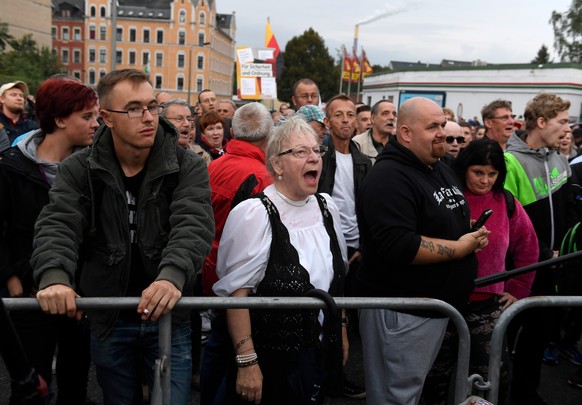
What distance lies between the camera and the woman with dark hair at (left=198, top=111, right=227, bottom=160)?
6.38 meters

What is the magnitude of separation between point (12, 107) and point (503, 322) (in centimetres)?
635

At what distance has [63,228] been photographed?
7.96 ft

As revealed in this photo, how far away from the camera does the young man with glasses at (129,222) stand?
8.20 ft

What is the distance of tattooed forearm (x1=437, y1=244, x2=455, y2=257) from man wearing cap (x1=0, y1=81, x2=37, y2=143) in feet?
18.8

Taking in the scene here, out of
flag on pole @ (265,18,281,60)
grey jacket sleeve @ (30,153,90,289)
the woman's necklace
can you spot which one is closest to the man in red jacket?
the woman's necklace

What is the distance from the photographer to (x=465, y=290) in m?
3.17

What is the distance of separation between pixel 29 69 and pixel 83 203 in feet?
157

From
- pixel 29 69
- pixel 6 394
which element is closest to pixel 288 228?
pixel 6 394

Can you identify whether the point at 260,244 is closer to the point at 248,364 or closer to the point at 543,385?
the point at 248,364

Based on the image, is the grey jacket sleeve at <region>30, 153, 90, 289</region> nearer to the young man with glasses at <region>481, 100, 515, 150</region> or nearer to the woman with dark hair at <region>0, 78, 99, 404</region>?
the woman with dark hair at <region>0, 78, 99, 404</region>

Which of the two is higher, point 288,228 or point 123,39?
point 123,39

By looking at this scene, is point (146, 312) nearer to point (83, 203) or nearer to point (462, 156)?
point (83, 203)

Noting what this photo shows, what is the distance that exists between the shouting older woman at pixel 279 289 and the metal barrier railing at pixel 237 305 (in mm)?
318

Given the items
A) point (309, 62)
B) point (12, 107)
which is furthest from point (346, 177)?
point (309, 62)
